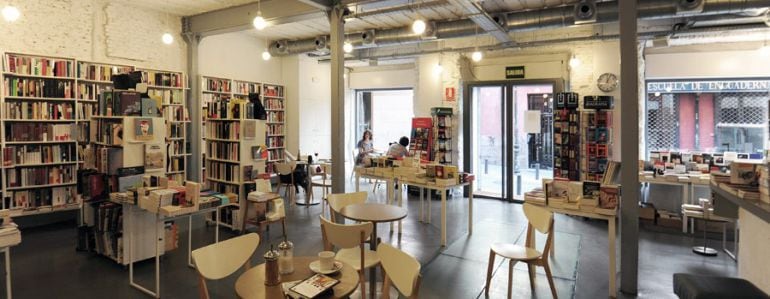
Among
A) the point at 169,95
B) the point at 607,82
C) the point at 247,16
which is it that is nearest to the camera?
the point at 247,16

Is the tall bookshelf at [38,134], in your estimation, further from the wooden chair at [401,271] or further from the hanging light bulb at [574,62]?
the hanging light bulb at [574,62]

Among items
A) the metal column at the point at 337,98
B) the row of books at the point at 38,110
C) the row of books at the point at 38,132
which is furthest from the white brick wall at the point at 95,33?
the metal column at the point at 337,98

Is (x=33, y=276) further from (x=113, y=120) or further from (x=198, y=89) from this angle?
(x=198, y=89)

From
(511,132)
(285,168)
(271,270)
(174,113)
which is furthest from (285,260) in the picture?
(511,132)

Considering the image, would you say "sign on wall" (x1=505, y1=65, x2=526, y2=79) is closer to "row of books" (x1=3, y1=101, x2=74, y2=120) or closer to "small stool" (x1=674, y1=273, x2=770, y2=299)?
"small stool" (x1=674, y1=273, x2=770, y2=299)

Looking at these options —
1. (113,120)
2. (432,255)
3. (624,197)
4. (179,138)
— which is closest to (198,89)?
(179,138)

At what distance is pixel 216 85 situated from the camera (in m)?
8.90

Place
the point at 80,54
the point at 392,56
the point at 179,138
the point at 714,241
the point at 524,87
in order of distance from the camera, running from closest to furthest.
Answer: the point at 714,241 < the point at 80,54 < the point at 179,138 < the point at 524,87 < the point at 392,56

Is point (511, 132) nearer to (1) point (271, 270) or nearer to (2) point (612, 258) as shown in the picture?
(2) point (612, 258)

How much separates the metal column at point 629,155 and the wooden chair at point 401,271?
105 inches

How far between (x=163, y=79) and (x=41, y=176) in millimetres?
2503

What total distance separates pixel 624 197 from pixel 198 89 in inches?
302

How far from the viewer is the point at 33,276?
4.43m

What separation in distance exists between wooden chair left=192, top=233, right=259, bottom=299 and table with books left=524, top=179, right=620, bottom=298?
3.03 meters
